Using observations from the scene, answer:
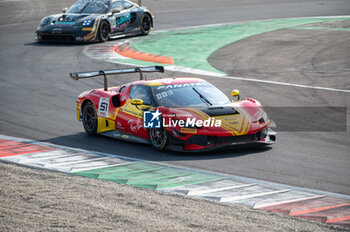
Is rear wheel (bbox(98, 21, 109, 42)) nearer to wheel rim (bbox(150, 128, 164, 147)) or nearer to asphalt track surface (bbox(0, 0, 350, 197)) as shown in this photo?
asphalt track surface (bbox(0, 0, 350, 197))

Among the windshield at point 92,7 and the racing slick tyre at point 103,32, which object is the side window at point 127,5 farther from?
the racing slick tyre at point 103,32

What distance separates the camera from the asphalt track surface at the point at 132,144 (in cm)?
912

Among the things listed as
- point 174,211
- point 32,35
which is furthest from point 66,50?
point 174,211

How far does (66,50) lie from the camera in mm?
21484

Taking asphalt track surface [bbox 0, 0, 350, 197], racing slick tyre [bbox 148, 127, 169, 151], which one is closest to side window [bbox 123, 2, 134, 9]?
asphalt track surface [bbox 0, 0, 350, 197]

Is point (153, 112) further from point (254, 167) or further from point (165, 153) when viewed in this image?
point (254, 167)

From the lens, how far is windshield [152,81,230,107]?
10531mm

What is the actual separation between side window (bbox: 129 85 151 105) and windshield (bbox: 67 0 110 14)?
12.1 metres

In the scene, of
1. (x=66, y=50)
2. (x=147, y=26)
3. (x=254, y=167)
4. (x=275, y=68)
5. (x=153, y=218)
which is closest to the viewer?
(x=153, y=218)

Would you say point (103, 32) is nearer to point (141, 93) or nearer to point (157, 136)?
point (141, 93)

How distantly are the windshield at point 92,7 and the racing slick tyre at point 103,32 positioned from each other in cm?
51

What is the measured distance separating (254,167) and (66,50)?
1359cm

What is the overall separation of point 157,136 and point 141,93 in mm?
1085

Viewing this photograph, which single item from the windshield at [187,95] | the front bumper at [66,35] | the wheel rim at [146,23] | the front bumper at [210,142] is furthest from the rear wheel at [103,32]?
the front bumper at [210,142]
